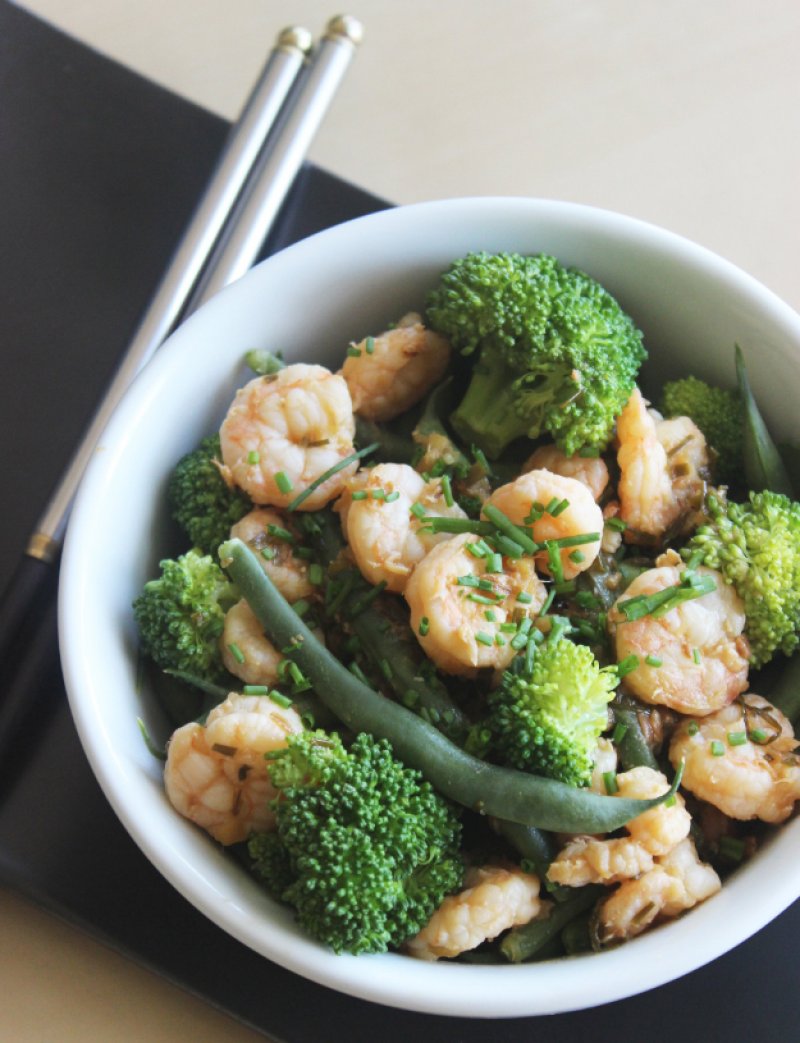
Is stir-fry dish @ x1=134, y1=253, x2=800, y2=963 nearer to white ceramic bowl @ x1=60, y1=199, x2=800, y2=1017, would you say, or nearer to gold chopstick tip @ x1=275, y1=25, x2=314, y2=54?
white ceramic bowl @ x1=60, y1=199, x2=800, y2=1017

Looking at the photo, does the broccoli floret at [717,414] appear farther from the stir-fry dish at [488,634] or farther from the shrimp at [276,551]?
the shrimp at [276,551]

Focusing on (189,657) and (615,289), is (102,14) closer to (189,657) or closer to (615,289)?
(615,289)

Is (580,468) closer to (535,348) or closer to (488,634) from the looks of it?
→ (535,348)

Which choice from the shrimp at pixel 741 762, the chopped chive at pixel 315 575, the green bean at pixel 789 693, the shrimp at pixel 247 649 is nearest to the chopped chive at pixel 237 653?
the shrimp at pixel 247 649

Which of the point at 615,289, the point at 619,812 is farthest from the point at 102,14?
the point at 619,812

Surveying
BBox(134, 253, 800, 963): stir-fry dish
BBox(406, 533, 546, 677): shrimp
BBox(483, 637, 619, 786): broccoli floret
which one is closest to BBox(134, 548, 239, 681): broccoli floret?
BBox(134, 253, 800, 963): stir-fry dish

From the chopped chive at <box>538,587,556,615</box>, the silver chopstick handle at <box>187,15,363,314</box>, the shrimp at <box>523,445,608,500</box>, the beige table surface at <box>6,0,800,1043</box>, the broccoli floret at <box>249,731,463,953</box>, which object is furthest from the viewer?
the beige table surface at <box>6,0,800,1043</box>

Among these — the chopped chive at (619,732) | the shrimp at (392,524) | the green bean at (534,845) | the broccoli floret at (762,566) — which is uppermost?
the broccoli floret at (762,566)
